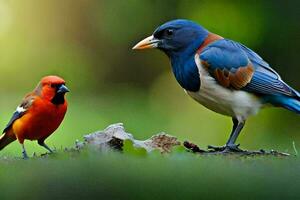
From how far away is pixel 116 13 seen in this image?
970 centimetres

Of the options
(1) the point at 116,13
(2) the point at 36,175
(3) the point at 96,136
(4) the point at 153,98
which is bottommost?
(4) the point at 153,98

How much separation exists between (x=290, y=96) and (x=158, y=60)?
5.91 m

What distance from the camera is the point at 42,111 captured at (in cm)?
368

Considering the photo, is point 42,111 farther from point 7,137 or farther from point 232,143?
point 232,143

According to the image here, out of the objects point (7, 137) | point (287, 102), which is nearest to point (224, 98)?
point (287, 102)

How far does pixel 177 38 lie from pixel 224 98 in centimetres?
36

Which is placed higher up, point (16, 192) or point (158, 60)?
point (16, 192)

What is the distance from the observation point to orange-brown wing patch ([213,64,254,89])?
3709mm

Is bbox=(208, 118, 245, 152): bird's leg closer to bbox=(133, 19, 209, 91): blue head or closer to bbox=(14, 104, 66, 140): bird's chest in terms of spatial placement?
bbox=(133, 19, 209, 91): blue head

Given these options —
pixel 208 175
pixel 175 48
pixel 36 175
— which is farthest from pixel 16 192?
pixel 175 48

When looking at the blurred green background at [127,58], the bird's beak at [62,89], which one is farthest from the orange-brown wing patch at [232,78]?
the blurred green background at [127,58]

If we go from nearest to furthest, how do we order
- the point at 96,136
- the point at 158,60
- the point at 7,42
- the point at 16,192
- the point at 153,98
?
the point at 16,192 < the point at 96,136 < the point at 153,98 < the point at 158,60 < the point at 7,42

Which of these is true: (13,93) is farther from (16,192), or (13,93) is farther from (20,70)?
(16,192)

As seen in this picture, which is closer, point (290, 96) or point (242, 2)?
point (290, 96)
